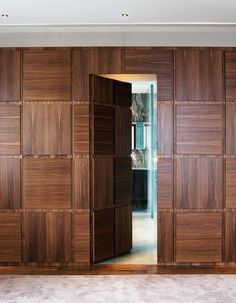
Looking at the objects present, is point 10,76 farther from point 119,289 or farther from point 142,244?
point 142,244

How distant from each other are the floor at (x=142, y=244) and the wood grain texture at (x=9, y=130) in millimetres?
1847

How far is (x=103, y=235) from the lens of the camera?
220 inches

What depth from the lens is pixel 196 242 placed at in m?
5.38

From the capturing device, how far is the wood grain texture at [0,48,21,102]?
5.39m

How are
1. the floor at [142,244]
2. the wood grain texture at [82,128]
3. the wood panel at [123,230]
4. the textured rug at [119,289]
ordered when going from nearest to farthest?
the textured rug at [119,289] < the wood grain texture at [82,128] < the floor at [142,244] < the wood panel at [123,230]

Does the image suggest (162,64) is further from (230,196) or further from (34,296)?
(34,296)

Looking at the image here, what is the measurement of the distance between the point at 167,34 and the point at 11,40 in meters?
1.90

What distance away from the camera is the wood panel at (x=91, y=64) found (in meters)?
5.38

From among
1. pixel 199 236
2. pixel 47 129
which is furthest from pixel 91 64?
pixel 199 236

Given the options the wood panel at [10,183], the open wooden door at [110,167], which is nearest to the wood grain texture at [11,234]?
the wood panel at [10,183]

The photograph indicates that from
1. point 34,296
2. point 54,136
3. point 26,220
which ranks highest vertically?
point 54,136

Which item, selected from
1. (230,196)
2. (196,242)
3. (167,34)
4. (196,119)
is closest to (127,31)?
(167,34)

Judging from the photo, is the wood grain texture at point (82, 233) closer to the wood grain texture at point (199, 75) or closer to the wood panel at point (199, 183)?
the wood panel at point (199, 183)

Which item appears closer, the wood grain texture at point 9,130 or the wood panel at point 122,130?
the wood grain texture at point 9,130
